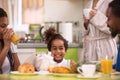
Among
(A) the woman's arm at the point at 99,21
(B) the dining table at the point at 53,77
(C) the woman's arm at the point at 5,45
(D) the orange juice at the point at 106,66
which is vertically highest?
(A) the woman's arm at the point at 99,21

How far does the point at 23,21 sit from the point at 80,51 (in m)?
1.09

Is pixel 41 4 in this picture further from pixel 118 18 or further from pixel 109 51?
pixel 118 18

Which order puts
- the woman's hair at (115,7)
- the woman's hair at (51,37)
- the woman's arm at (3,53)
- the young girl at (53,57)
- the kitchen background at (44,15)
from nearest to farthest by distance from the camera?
the woman's hair at (115,7) → the woman's arm at (3,53) → the young girl at (53,57) → the woman's hair at (51,37) → the kitchen background at (44,15)

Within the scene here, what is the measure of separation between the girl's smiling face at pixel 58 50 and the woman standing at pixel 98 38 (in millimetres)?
482

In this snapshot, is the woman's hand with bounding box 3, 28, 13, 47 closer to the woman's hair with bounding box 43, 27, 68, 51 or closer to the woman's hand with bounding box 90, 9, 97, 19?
the woman's hair with bounding box 43, 27, 68, 51

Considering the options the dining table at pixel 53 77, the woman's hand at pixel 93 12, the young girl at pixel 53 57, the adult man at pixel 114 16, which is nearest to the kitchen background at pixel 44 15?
the woman's hand at pixel 93 12

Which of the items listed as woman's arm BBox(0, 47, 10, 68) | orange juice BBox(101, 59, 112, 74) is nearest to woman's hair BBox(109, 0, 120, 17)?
orange juice BBox(101, 59, 112, 74)

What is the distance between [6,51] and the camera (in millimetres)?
2062

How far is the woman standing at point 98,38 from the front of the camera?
2.77 meters

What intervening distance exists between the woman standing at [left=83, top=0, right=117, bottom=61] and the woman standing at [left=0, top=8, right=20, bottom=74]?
829 millimetres

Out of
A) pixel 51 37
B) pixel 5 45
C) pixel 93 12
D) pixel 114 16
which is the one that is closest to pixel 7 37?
pixel 5 45

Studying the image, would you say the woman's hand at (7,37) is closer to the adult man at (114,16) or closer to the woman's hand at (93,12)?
the adult man at (114,16)

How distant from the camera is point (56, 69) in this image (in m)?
1.77

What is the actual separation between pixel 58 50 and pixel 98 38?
610 mm
